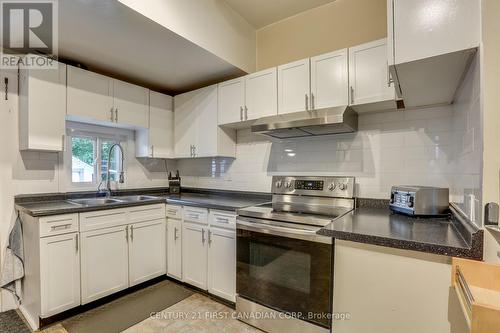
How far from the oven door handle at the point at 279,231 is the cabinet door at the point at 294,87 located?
39.9 inches

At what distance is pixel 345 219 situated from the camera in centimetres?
167

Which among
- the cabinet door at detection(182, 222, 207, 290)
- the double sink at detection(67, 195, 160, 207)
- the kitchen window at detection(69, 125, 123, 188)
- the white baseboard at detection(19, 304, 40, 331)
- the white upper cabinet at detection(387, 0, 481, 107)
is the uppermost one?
the white upper cabinet at detection(387, 0, 481, 107)

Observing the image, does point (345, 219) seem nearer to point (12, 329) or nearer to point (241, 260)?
point (241, 260)

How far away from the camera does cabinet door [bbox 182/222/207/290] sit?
239 centimetres

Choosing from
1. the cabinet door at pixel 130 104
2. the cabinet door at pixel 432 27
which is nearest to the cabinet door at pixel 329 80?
the cabinet door at pixel 432 27

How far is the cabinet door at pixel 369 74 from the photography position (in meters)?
1.79

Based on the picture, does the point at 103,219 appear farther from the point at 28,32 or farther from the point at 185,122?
the point at 28,32

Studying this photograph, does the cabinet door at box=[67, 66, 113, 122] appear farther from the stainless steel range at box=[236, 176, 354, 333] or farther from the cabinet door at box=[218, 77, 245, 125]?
the stainless steel range at box=[236, 176, 354, 333]

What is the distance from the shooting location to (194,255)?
8.10 feet

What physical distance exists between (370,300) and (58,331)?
2193 mm

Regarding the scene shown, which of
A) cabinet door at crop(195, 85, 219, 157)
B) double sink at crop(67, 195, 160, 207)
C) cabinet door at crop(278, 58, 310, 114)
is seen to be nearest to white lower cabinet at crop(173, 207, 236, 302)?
double sink at crop(67, 195, 160, 207)

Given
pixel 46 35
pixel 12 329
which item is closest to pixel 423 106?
pixel 46 35

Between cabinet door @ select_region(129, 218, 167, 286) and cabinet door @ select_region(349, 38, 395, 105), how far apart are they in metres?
2.23

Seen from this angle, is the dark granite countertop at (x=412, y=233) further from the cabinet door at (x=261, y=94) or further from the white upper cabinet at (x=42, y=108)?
the white upper cabinet at (x=42, y=108)
